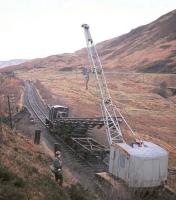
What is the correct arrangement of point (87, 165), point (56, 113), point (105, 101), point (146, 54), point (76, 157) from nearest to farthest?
point (87, 165) → point (76, 157) → point (105, 101) → point (56, 113) → point (146, 54)

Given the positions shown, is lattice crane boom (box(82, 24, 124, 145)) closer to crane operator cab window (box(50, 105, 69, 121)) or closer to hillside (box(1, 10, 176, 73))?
crane operator cab window (box(50, 105, 69, 121))

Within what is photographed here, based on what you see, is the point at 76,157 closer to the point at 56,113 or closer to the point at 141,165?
the point at 141,165

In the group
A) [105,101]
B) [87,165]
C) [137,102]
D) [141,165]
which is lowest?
[87,165]

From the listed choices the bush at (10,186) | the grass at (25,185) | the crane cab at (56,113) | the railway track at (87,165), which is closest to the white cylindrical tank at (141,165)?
the railway track at (87,165)

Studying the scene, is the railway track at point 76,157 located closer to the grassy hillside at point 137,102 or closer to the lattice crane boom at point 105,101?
the lattice crane boom at point 105,101

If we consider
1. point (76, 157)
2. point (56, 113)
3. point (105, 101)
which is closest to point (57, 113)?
point (56, 113)

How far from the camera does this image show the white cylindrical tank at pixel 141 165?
25797 millimetres

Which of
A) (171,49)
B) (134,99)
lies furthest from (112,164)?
(171,49)

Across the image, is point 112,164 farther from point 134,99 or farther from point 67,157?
point 134,99

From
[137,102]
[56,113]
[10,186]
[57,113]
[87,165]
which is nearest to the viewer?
[10,186]

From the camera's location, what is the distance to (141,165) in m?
25.7

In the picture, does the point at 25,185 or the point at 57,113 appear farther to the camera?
the point at 57,113

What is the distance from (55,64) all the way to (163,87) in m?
99.4

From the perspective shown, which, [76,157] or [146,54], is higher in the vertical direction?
[146,54]
